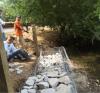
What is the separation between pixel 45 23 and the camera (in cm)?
1842

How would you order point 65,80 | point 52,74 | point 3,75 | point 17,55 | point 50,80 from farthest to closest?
point 17,55, point 52,74, point 65,80, point 50,80, point 3,75

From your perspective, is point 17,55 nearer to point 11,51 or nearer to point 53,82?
point 11,51

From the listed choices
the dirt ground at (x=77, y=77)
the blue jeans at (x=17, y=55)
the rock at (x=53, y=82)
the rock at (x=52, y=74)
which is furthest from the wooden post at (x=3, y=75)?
the blue jeans at (x=17, y=55)

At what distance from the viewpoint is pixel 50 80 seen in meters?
9.46

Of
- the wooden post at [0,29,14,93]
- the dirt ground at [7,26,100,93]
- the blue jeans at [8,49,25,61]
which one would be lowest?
the dirt ground at [7,26,100,93]

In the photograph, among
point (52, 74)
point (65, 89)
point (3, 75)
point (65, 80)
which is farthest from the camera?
point (52, 74)

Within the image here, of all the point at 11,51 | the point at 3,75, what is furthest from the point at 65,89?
the point at 3,75

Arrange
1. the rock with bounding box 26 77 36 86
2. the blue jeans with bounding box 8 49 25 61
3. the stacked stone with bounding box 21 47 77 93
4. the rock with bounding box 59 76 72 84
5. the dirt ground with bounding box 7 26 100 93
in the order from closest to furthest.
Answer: the stacked stone with bounding box 21 47 77 93
the rock with bounding box 26 77 36 86
the dirt ground with bounding box 7 26 100 93
the rock with bounding box 59 76 72 84
the blue jeans with bounding box 8 49 25 61

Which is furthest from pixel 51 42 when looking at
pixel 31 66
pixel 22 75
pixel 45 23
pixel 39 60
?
pixel 22 75

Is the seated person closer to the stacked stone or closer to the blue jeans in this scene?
the blue jeans

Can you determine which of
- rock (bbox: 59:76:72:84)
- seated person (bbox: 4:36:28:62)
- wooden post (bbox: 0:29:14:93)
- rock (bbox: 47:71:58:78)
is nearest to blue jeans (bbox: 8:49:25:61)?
seated person (bbox: 4:36:28:62)

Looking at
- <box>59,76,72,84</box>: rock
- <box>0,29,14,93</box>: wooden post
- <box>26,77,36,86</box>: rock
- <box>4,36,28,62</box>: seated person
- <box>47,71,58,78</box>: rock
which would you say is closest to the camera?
<box>0,29,14,93</box>: wooden post

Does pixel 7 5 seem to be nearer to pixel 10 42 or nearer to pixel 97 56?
pixel 97 56

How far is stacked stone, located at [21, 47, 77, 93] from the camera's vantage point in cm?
841
